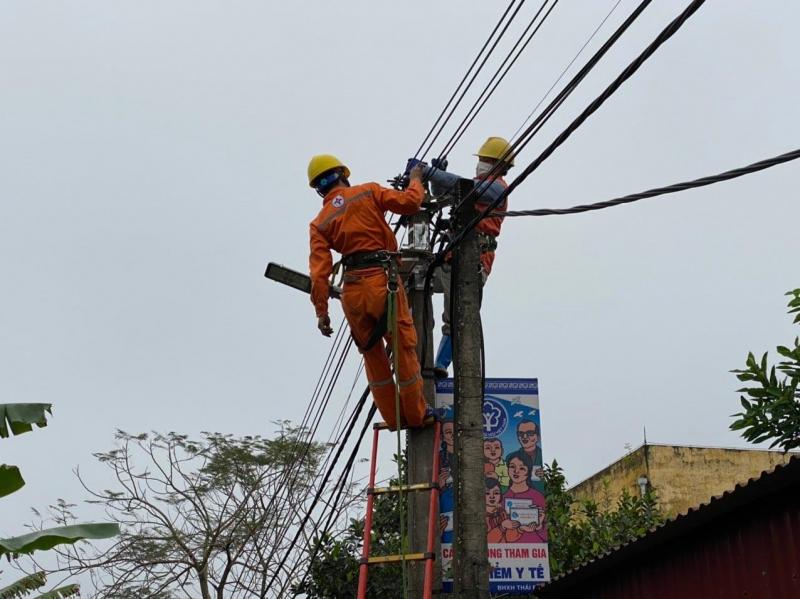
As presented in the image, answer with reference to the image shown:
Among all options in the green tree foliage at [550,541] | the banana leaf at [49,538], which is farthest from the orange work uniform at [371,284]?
the green tree foliage at [550,541]

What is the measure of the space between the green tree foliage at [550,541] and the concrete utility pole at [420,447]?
2.92 metres

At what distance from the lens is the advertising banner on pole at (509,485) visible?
298 inches

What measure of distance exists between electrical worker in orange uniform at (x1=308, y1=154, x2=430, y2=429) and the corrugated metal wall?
190cm

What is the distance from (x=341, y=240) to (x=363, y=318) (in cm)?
61

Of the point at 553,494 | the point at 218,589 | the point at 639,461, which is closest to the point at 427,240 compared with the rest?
the point at 553,494

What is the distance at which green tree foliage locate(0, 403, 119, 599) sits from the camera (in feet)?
24.2

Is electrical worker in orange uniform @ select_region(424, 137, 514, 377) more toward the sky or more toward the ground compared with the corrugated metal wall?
more toward the sky

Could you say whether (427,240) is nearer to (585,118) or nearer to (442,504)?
A: (442,504)

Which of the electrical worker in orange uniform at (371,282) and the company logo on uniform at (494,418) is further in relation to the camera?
the company logo on uniform at (494,418)

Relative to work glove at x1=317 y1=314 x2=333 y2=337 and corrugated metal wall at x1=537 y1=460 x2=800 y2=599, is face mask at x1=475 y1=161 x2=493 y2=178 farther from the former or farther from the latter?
corrugated metal wall at x1=537 y1=460 x2=800 y2=599

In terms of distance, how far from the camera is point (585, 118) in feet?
18.8

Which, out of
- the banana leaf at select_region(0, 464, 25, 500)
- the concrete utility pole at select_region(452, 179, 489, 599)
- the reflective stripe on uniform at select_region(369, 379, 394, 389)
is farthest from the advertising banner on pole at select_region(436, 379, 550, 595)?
the banana leaf at select_region(0, 464, 25, 500)

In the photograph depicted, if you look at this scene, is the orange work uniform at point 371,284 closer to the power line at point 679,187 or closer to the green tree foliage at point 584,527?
the power line at point 679,187

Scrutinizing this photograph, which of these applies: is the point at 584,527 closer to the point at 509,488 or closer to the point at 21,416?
the point at 509,488
